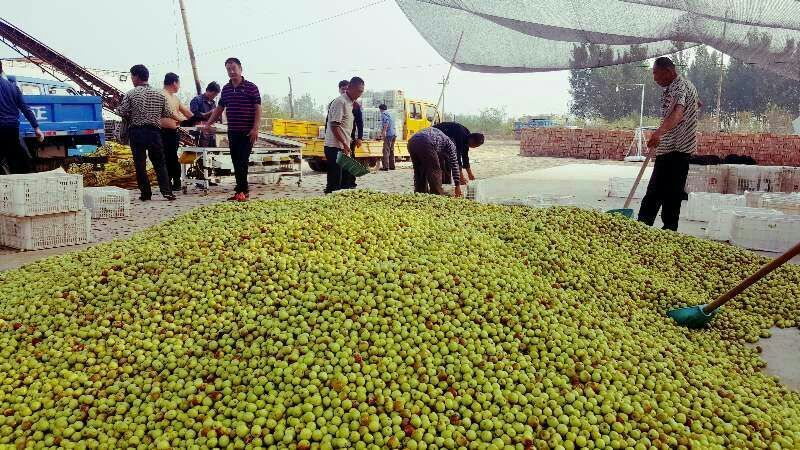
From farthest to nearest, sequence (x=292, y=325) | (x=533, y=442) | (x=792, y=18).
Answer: (x=792, y=18) < (x=292, y=325) < (x=533, y=442)

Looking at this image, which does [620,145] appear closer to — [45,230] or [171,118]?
[171,118]

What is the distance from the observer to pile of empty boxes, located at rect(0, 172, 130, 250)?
4844 millimetres

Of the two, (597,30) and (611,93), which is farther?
(611,93)

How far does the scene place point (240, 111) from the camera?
7156 mm

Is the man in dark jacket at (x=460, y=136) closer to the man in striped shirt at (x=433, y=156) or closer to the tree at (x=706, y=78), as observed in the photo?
the man in striped shirt at (x=433, y=156)

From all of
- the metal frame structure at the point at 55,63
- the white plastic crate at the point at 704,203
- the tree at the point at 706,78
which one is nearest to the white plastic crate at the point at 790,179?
the white plastic crate at the point at 704,203

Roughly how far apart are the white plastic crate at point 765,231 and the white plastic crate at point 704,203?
3.63 ft

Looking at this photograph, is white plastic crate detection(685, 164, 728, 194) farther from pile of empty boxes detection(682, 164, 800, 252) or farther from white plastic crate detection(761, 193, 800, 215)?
white plastic crate detection(761, 193, 800, 215)

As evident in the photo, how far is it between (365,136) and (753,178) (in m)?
10.2

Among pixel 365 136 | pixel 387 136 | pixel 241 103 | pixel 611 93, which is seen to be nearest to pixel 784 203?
pixel 241 103

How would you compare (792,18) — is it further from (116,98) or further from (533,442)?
(116,98)

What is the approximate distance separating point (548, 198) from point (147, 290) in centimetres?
557

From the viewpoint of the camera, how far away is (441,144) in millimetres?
6184

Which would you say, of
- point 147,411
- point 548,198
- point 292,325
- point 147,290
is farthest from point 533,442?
point 548,198
